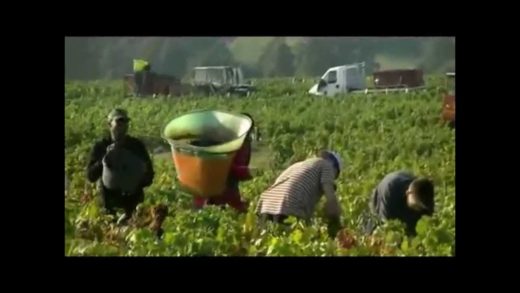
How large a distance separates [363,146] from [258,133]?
0.58 metres

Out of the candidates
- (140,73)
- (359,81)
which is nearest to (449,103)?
(359,81)

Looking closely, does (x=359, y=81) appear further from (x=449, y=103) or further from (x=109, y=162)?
(x=109, y=162)

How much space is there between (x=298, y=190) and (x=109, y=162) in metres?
1.05

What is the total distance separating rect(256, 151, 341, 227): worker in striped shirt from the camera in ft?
23.9

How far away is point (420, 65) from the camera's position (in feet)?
24.0

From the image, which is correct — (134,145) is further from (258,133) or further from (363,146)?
(363,146)

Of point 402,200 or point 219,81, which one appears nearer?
point 402,200

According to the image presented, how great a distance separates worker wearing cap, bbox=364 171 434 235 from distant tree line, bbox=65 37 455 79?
62 cm

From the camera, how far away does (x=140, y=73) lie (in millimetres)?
7344

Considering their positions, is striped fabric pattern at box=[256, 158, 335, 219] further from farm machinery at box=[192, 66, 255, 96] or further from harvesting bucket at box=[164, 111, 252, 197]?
farm machinery at box=[192, 66, 255, 96]

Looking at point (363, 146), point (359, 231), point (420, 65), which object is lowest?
point (359, 231)
